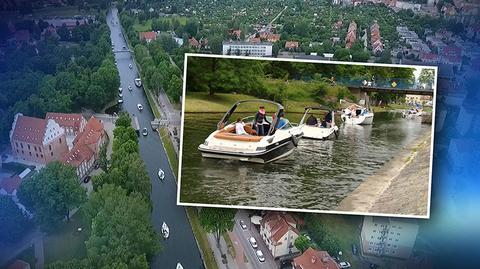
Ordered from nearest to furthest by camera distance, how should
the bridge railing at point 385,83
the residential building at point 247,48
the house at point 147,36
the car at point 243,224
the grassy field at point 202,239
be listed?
1. the bridge railing at point 385,83
2. the residential building at point 247,48
3. the grassy field at point 202,239
4. the house at point 147,36
5. the car at point 243,224

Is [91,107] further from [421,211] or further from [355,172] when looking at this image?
[421,211]

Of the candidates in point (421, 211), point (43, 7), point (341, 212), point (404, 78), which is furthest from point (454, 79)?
point (43, 7)

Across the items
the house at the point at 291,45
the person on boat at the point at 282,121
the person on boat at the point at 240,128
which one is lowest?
the person on boat at the point at 240,128

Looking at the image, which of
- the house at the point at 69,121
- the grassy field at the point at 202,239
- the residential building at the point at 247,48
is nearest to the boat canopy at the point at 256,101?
the residential building at the point at 247,48

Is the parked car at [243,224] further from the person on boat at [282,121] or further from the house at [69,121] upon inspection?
the house at [69,121]

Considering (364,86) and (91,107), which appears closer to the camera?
(364,86)

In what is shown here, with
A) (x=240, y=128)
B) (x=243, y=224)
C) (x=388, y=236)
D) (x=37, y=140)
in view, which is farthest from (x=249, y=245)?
(x=37, y=140)
